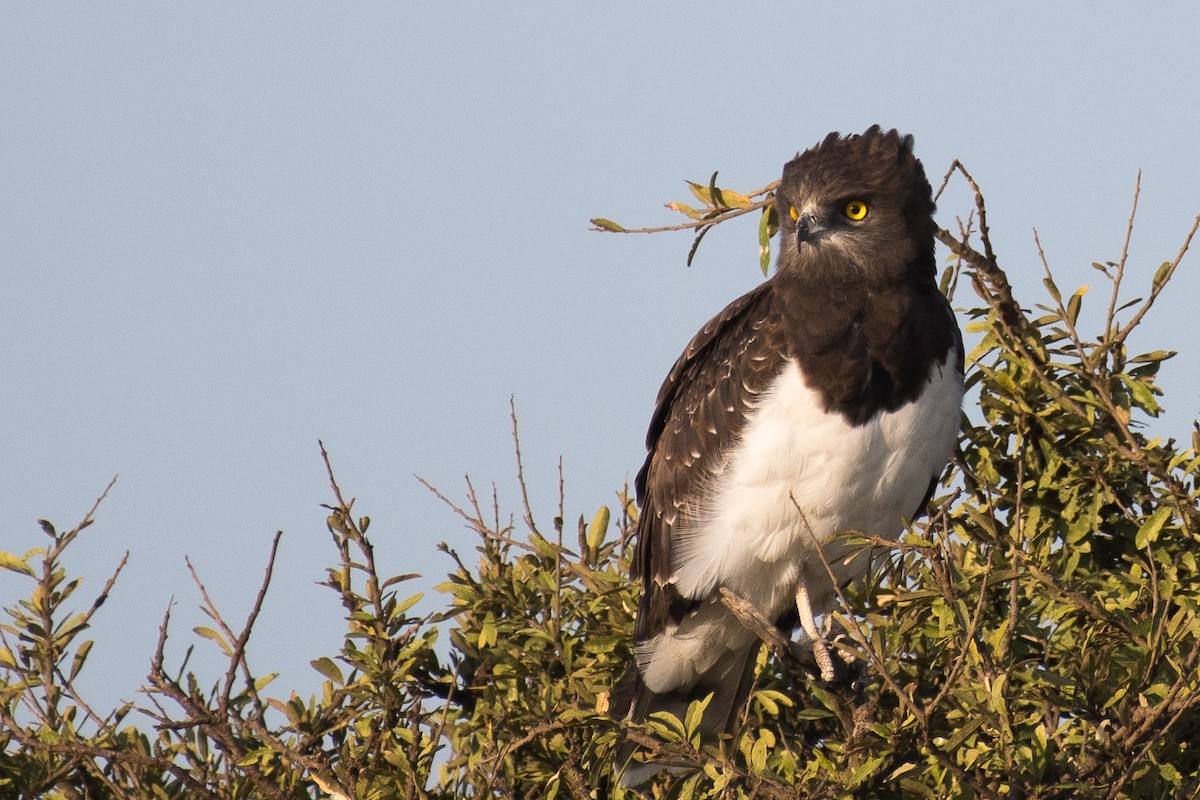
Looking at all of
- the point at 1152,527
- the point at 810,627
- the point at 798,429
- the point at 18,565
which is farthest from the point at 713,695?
the point at 18,565

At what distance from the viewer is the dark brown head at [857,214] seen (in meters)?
5.75

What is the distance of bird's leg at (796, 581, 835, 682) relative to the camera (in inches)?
218

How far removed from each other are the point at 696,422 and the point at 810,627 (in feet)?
3.22

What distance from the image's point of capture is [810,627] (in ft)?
19.4

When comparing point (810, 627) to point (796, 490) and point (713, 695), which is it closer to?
point (713, 695)

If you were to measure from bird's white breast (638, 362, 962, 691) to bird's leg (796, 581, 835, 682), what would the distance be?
0.06 meters

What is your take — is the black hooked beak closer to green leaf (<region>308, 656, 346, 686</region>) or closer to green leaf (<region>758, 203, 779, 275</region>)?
green leaf (<region>758, 203, 779, 275</region>)

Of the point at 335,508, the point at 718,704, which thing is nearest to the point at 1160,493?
the point at 718,704

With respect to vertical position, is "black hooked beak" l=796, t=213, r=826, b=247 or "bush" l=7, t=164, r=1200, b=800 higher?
"black hooked beak" l=796, t=213, r=826, b=247

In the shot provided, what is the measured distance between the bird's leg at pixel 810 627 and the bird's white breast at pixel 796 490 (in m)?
0.06

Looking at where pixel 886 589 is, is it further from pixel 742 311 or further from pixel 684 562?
pixel 742 311

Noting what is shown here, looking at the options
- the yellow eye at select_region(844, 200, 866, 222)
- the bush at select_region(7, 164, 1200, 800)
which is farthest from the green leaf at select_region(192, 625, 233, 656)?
the yellow eye at select_region(844, 200, 866, 222)

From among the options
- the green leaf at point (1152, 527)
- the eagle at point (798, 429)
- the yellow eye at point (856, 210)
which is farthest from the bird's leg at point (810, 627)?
the yellow eye at point (856, 210)

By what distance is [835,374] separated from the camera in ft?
17.7
